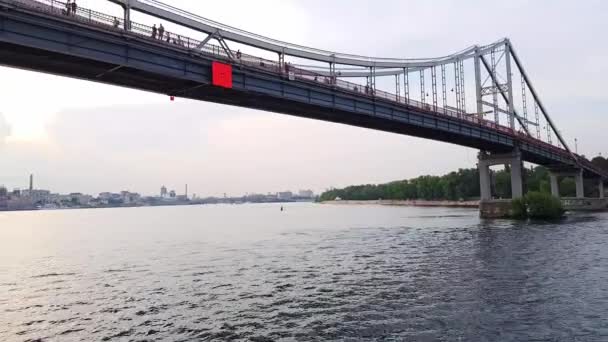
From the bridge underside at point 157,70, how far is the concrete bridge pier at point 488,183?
30.5 metres

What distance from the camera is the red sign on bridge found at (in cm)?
3656

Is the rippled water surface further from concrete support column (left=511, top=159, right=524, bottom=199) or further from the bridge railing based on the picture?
concrete support column (left=511, top=159, right=524, bottom=199)

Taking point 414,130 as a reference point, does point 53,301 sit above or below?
below

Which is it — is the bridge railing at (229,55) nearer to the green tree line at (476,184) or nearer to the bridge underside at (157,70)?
the bridge underside at (157,70)

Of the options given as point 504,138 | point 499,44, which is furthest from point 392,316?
point 499,44

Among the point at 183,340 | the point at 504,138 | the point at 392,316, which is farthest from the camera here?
the point at 504,138

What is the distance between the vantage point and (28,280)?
107ft

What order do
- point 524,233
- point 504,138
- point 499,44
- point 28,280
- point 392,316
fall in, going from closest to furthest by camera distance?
point 392,316 < point 28,280 < point 524,233 < point 504,138 < point 499,44

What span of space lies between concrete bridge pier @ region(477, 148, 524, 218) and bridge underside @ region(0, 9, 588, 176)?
99.9 feet

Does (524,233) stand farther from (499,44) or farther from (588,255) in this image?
(499,44)

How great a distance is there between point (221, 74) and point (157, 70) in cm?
505

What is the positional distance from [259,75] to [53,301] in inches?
895

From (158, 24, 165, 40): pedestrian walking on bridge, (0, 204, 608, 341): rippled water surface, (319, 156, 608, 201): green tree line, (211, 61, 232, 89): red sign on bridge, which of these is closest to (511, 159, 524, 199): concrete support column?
(0, 204, 608, 341): rippled water surface

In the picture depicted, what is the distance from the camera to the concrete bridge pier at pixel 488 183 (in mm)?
81000
